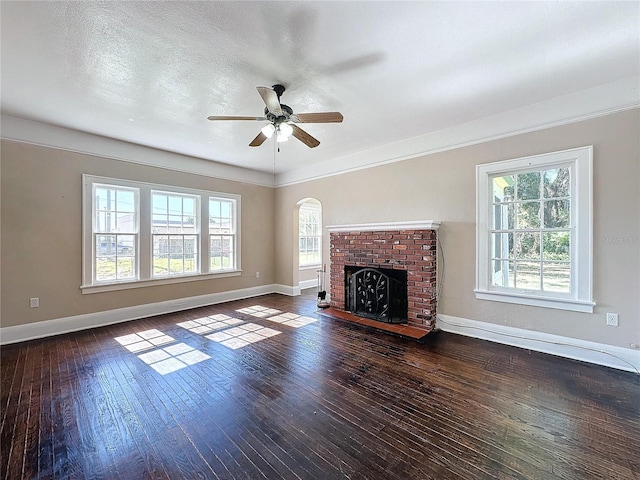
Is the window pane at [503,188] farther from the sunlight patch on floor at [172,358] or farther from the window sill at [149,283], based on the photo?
the window sill at [149,283]

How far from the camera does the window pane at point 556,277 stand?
3170 mm

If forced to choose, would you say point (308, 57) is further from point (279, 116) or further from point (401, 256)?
point (401, 256)

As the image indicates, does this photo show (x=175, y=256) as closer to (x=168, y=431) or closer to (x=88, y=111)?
(x=88, y=111)

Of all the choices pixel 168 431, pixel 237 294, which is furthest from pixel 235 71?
pixel 237 294

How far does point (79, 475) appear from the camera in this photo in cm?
159

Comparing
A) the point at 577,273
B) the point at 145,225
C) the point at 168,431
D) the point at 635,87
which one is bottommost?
the point at 168,431

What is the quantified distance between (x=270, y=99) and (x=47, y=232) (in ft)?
12.6

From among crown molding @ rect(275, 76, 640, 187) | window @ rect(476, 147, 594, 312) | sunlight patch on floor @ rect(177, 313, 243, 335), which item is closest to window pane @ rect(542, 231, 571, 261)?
window @ rect(476, 147, 594, 312)

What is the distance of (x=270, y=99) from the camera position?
2363mm

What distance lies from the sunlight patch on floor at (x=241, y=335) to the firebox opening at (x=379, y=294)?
1509 mm


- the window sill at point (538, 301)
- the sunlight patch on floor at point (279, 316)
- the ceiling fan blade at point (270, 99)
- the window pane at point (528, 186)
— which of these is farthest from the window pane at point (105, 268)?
the window pane at point (528, 186)

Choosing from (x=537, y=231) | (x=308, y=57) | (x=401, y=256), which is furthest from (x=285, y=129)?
(x=537, y=231)

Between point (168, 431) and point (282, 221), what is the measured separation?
5023mm

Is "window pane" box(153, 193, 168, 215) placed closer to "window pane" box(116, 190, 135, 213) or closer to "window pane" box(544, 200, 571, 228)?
"window pane" box(116, 190, 135, 213)
